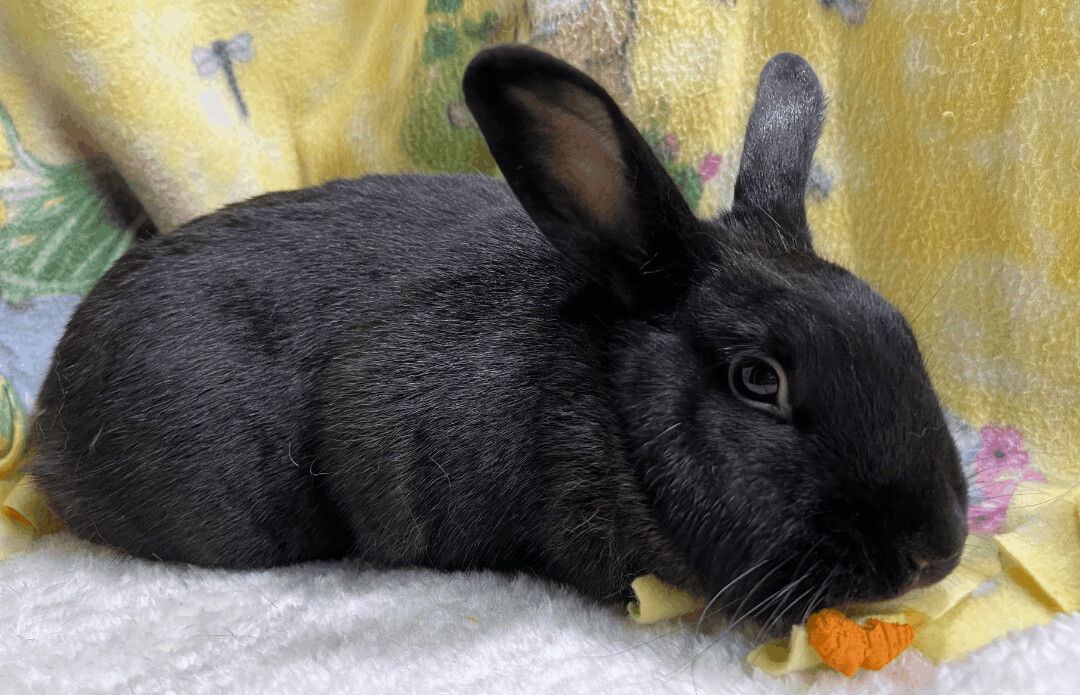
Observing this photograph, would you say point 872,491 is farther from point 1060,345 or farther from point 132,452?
point 132,452

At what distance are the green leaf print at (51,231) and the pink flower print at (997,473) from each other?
2225 mm

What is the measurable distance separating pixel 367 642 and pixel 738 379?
2.43 feet

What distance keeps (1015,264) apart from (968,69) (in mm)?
443

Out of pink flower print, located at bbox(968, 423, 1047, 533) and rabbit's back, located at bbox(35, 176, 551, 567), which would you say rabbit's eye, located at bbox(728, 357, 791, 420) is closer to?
rabbit's back, located at bbox(35, 176, 551, 567)

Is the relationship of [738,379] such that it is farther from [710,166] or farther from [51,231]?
[51,231]

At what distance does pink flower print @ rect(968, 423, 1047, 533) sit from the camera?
182 centimetres

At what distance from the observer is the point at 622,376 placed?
5.17 feet

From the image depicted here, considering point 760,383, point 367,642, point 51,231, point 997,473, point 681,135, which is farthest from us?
point 51,231

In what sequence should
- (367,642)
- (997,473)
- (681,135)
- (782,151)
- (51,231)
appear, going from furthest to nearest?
1. (51,231)
2. (681,135)
3. (997,473)
4. (782,151)
5. (367,642)

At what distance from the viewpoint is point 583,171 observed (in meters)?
1.51

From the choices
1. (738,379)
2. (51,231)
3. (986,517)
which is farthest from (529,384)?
(51,231)

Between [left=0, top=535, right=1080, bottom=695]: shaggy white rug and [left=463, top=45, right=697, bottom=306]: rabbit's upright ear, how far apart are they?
0.57 m

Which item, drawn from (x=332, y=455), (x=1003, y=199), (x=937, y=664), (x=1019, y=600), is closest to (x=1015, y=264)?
(x=1003, y=199)

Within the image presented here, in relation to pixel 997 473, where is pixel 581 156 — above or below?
above
